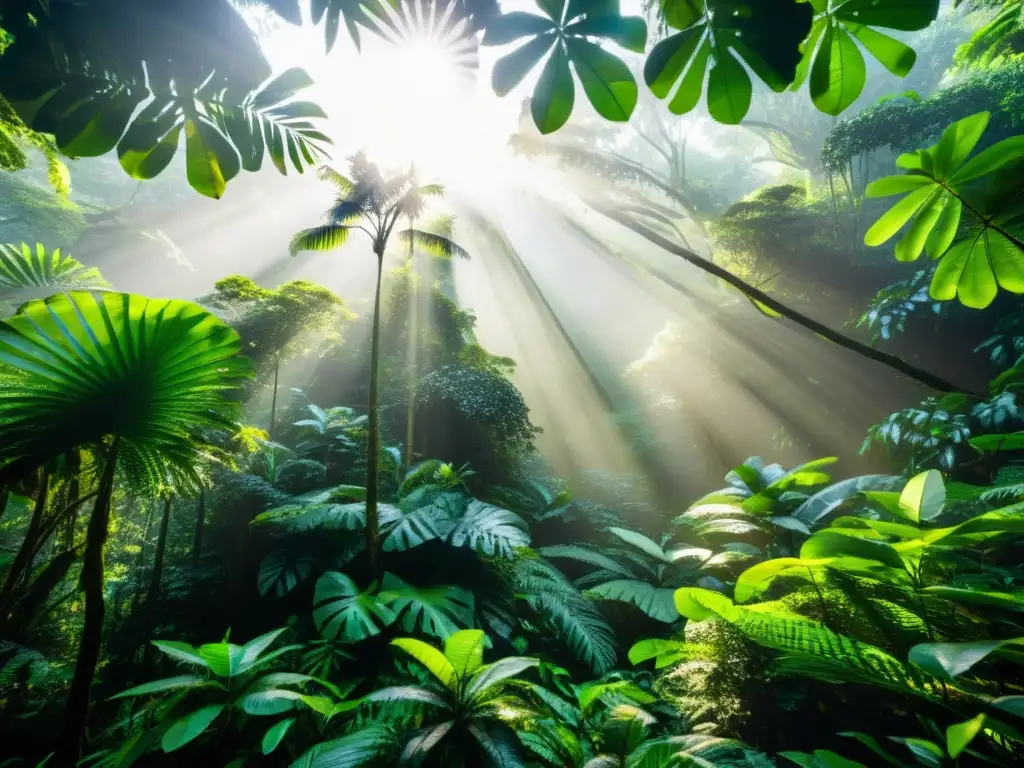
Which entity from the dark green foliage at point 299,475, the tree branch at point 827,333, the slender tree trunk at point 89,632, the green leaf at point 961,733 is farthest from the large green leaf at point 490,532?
the dark green foliage at point 299,475

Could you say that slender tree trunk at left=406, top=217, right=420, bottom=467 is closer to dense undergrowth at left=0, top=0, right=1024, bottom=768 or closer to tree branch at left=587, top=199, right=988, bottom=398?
dense undergrowth at left=0, top=0, right=1024, bottom=768

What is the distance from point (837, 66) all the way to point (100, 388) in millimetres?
2335

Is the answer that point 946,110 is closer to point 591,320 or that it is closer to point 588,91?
point 588,91

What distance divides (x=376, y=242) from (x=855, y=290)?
1077 centimetres

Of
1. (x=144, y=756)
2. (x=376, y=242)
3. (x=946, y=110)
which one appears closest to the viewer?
(x=144, y=756)

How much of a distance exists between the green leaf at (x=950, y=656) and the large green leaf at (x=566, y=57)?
128cm

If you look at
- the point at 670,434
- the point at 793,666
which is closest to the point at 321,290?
the point at 793,666

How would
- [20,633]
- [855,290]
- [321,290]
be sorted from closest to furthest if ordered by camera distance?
1. [20,633]
2. [321,290]
3. [855,290]

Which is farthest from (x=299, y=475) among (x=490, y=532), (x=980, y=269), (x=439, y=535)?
(x=980, y=269)

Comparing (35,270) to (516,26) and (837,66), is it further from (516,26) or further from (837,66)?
(837,66)

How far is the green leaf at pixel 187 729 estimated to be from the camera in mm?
1572

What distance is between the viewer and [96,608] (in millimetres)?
1532

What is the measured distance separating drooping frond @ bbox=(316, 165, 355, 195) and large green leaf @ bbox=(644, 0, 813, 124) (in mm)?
4447

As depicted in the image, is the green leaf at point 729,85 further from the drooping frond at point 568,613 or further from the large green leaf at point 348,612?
the drooping frond at point 568,613
